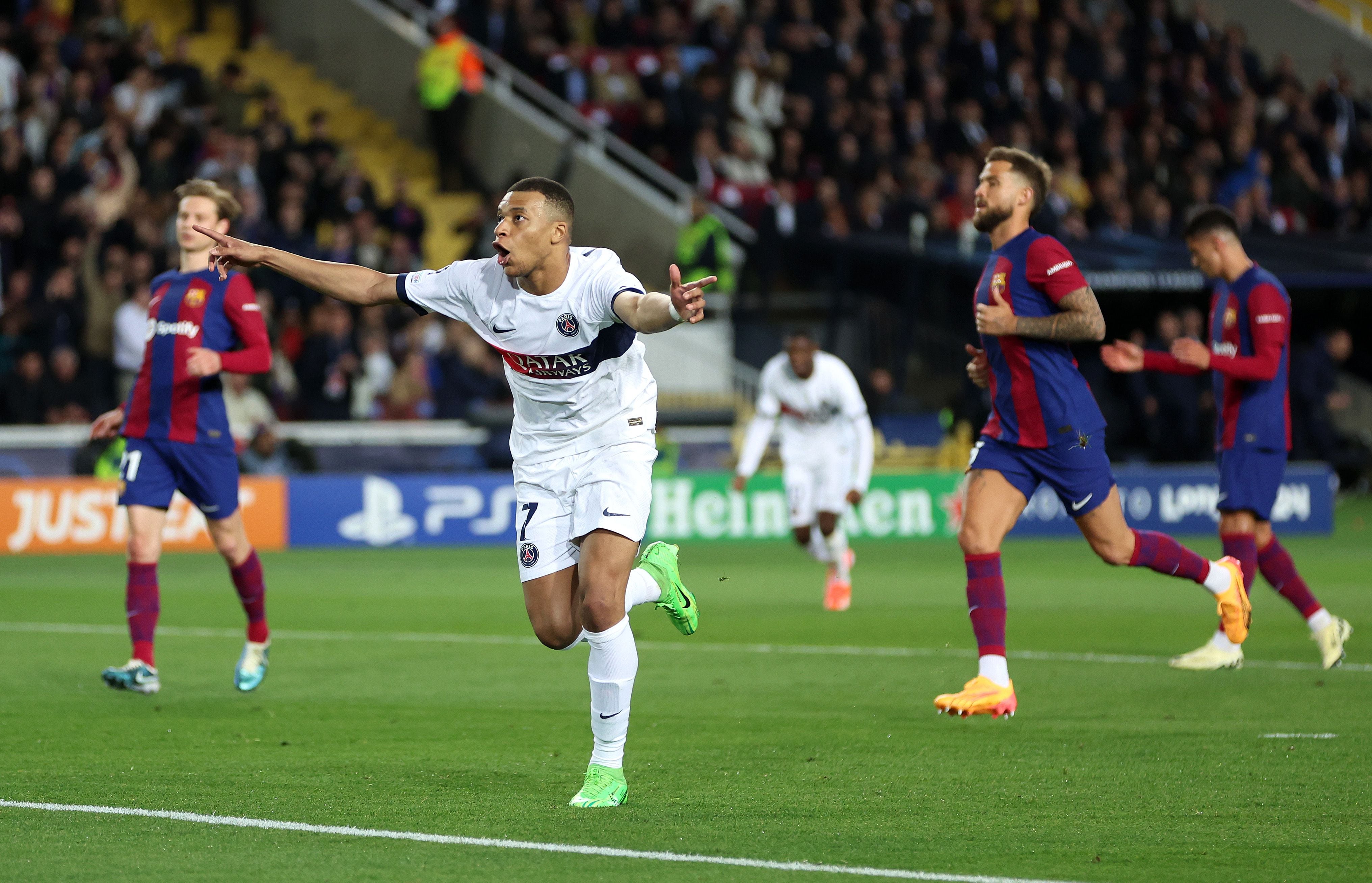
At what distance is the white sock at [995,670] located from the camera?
777 cm

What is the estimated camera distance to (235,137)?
888 inches

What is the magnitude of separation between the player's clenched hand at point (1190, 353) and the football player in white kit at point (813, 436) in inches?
208

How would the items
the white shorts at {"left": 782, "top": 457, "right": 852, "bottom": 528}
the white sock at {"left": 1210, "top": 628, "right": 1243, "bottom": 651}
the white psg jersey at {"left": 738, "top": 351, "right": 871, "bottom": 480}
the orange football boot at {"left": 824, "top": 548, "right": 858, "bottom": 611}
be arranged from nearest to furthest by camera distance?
the white sock at {"left": 1210, "top": 628, "right": 1243, "bottom": 651}
the orange football boot at {"left": 824, "top": 548, "right": 858, "bottom": 611}
the white shorts at {"left": 782, "top": 457, "right": 852, "bottom": 528}
the white psg jersey at {"left": 738, "top": 351, "right": 871, "bottom": 480}

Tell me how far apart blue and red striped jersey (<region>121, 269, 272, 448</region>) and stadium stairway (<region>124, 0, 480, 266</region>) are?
51.5 ft

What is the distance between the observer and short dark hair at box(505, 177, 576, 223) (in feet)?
20.8

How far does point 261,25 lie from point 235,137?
504 cm

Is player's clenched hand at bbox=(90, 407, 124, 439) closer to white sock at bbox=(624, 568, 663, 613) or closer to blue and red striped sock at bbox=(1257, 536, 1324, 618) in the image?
white sock at bbox=(624, 568, 663, 613)

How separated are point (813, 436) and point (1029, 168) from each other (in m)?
6.70

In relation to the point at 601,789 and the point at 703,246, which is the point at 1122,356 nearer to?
the point at 601,789

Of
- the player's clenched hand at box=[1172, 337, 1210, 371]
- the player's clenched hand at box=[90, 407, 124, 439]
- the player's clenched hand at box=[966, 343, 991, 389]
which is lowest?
the player's clenched hand at box=[90, 407, 124, 439]

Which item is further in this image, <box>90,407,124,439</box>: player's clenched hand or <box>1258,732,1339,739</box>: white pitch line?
<box>90,407,124,439</box>: player's clenched hand

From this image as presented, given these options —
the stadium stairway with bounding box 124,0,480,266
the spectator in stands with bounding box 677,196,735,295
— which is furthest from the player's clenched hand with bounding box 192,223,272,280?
the stadium stairway with bounding box 124,0,480,266

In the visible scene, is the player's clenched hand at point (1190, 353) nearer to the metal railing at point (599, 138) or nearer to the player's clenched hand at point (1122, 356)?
the player's clenched hand at point (1122, 356)

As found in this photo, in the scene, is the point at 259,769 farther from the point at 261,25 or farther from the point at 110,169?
the point at 261,25
